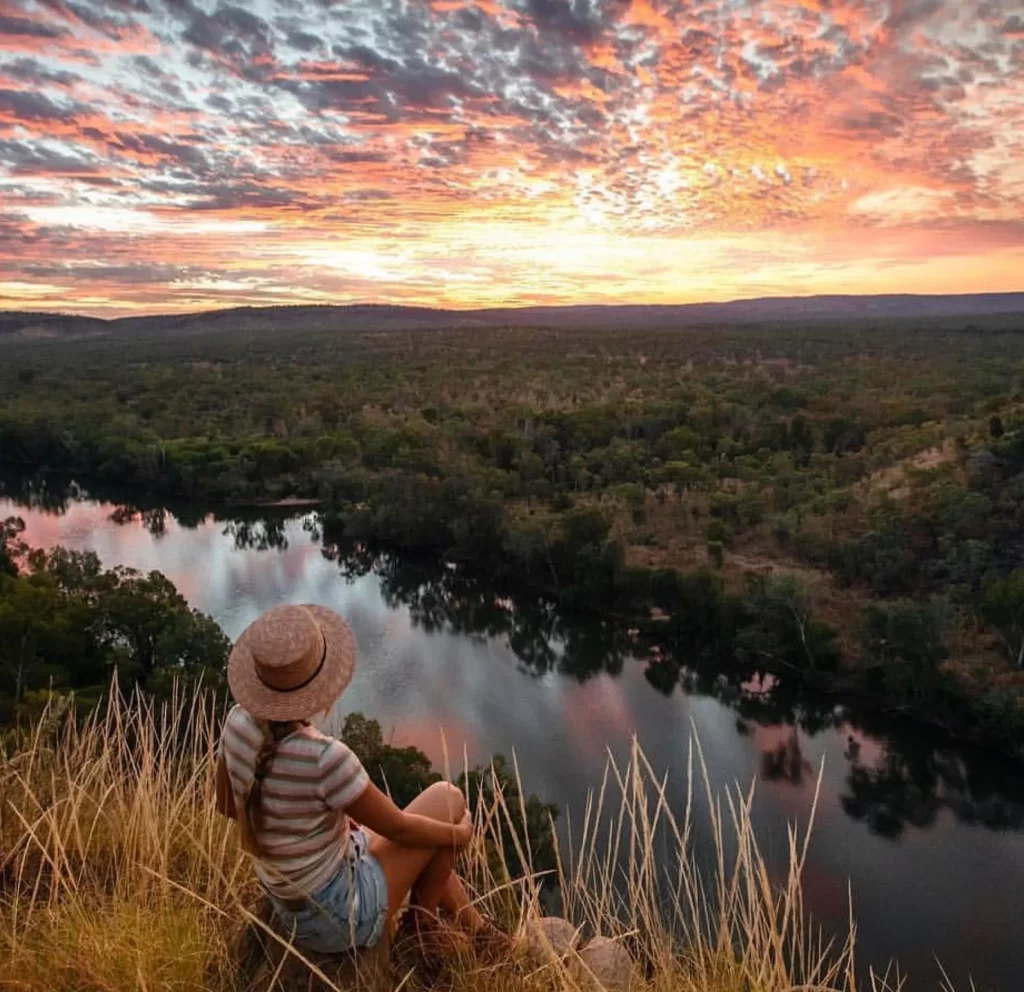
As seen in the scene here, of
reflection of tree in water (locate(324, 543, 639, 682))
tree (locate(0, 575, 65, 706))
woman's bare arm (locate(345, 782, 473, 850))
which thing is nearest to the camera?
woman's bare arm (locate(345, 782, 473, 850))

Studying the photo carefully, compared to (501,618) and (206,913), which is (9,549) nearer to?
(501,618)

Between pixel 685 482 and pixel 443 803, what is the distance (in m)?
21.6

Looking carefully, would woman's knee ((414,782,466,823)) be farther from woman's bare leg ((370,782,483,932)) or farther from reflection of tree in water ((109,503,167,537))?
reflection of tree in water ((109,503,167,537))

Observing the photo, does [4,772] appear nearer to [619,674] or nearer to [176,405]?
[619,674]

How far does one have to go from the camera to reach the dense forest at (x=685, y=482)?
1474 cm

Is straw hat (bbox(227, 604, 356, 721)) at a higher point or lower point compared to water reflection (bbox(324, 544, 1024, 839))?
higher

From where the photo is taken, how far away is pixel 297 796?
6.62 ft

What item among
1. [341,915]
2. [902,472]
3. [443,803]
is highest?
[443,803]

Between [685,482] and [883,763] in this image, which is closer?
[883,763]

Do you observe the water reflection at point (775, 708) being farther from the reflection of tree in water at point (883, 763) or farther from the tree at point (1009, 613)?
the tree at point (1009, 613)

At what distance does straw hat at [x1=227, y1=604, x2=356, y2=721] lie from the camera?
1.95 m

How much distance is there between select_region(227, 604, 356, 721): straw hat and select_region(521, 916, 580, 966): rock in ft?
2.25

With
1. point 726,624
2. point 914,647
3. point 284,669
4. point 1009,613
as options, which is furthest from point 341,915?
point 1009,613

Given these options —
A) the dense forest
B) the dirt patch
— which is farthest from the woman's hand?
the dirt patch
